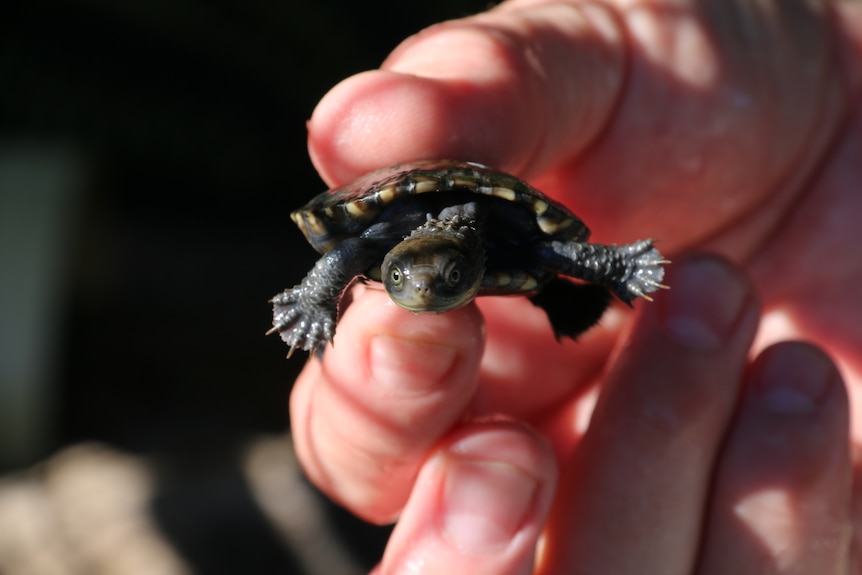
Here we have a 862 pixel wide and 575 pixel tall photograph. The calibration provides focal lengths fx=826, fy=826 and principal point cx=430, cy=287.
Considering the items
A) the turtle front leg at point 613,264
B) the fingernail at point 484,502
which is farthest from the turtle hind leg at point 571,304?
the fingernail at point 484,502

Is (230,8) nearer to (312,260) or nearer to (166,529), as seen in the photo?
(312,260)

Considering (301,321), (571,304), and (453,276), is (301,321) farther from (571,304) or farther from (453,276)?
(571,304)

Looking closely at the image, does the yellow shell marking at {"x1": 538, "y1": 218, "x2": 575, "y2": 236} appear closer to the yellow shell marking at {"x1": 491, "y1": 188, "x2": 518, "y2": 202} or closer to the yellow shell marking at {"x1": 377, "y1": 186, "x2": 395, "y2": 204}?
the yellow shell marking at {"x1": 491, "y1": 188, "x2": 518, "y2": 202}

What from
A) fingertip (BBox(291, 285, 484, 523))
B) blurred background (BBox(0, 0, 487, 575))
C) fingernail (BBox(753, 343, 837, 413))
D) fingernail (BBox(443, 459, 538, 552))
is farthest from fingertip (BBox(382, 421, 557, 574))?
blurred background (BBox(0, 0, 487, 575))

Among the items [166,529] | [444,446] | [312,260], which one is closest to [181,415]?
[166,529]

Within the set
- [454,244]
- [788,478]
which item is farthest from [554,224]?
[788,478]
